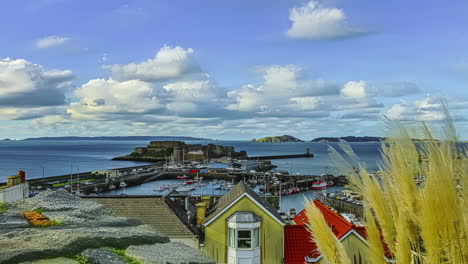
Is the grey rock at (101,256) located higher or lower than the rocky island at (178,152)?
higher

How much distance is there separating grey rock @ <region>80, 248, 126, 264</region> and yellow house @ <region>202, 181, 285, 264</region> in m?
9.92

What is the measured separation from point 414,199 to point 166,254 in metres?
1.43

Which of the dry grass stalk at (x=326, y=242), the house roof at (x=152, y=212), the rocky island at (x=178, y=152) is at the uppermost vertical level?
the dry grass stalk at (x=326, y=242)

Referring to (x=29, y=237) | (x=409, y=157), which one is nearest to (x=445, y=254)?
(x=409, y=157)

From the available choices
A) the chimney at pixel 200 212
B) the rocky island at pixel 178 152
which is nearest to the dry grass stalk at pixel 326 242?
the chimney at pixel 200 212

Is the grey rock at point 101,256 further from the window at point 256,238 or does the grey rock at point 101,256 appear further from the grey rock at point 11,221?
the window at point 256,238

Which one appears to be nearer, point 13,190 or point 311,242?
point 13,190

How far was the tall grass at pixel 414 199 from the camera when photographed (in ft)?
6.04

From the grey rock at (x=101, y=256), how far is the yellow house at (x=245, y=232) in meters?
9.92

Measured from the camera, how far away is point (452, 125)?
1.90 meters

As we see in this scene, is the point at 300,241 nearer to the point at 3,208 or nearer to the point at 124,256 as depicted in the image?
the point at 3,208

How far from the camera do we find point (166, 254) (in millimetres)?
2119

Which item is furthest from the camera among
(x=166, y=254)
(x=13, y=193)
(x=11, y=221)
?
(x=13, y=193)

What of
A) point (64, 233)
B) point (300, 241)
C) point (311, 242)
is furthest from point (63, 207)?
point (300, 241)
